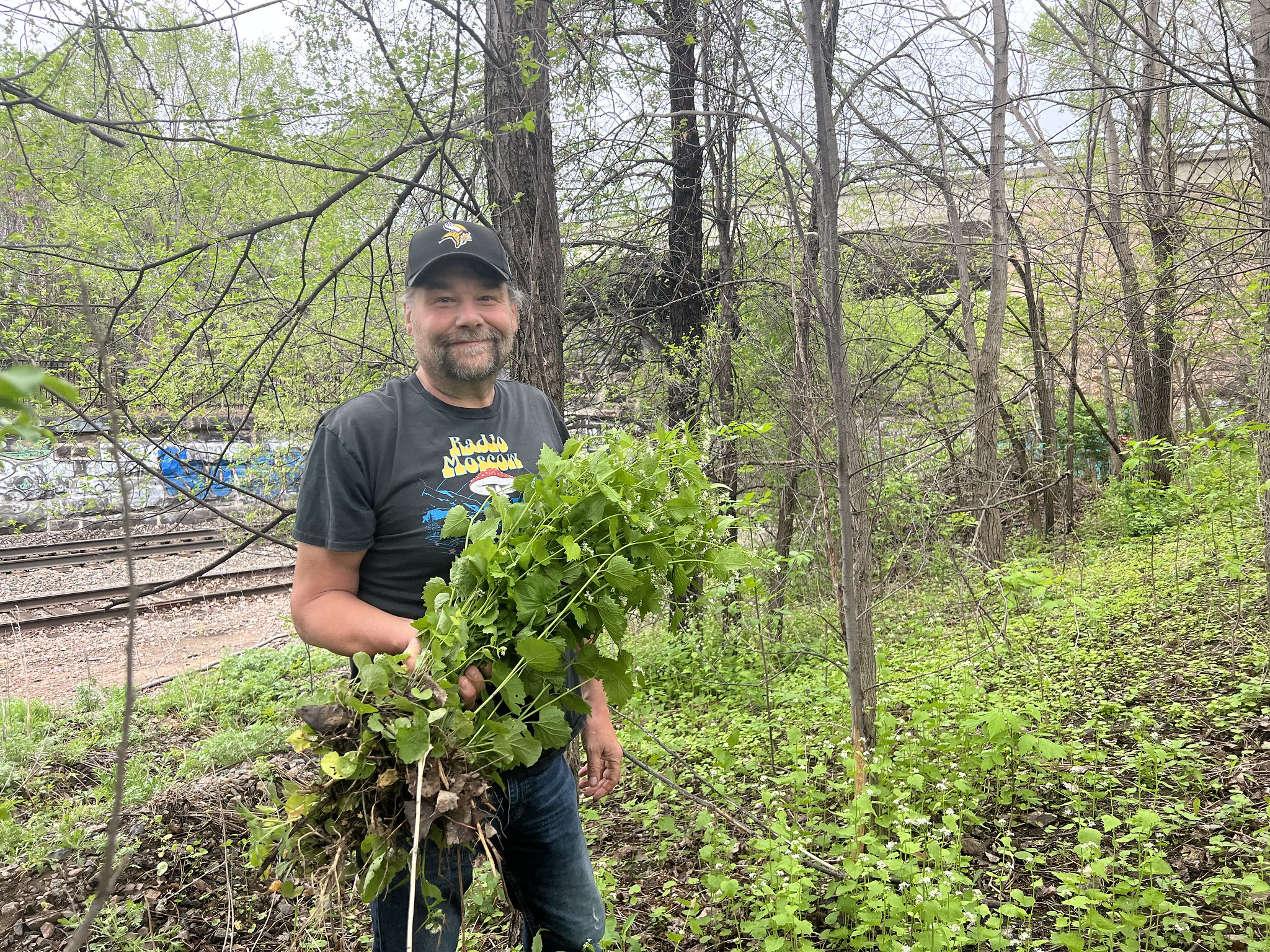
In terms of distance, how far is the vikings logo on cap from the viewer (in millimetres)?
2357

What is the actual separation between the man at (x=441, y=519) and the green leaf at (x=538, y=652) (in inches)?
4.5

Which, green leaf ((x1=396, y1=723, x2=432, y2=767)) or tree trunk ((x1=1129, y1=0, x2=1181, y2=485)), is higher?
tree trunk ((x1=1129, y1=0, x2=1181, y2=485))

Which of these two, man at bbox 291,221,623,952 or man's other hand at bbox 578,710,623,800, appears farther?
man's other hand at bbox 578,710,623,800

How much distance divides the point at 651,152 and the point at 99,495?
217 inches

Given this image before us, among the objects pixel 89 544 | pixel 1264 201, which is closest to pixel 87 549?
pixel 89 544

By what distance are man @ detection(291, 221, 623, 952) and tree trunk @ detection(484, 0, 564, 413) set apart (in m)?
1.07

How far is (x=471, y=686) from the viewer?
1.76 metres

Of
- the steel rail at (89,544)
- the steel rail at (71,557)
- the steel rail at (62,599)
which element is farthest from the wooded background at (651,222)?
the steel rail at (89,544)

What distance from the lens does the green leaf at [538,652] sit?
179 cm

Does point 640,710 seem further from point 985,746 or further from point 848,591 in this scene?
point 848,591

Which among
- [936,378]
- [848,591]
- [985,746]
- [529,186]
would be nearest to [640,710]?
[985,746]

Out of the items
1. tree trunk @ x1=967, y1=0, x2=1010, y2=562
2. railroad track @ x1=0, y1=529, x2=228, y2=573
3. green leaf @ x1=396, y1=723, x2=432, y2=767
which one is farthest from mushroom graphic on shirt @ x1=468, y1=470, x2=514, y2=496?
railroad track @ x1=0, y1=529, x2=228, y2=573

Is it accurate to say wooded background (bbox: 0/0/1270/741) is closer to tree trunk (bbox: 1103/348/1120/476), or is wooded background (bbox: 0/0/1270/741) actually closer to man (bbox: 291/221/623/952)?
man (bbox: 291/221/623/952)

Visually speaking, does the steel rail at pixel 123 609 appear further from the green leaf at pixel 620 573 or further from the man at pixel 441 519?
the green leaf at pixel 620 573
